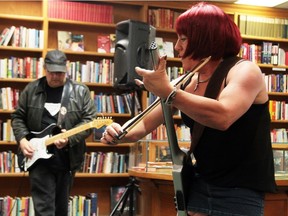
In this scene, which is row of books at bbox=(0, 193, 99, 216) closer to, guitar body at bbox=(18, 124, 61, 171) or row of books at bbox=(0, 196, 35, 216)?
row of books at bbox=(0, 196, 35, 216)

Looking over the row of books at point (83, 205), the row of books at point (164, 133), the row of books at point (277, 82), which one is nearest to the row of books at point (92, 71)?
the row of books at point (164, 133)

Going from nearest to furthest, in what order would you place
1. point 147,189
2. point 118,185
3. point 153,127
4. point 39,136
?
point 153,127
point 147,189
point 39,136
point 118,185

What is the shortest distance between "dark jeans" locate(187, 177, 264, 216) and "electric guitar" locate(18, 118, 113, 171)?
1881 millimetres

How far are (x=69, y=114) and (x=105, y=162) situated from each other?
1.45m

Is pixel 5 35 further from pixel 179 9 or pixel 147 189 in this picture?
pixel 147 189

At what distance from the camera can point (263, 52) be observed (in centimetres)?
498

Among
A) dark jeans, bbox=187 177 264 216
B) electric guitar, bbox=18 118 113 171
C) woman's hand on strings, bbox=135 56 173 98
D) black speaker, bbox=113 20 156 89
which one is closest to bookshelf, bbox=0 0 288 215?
black speaker, bbox=113 20 156 89

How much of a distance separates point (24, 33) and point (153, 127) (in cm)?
322

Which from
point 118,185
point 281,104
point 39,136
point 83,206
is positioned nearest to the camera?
point 39,136

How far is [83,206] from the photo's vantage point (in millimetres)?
4246

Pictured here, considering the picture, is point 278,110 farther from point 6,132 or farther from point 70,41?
point 6,132

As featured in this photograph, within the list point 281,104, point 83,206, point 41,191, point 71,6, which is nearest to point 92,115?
point 41,191

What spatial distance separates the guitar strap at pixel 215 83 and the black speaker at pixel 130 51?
2.34 metres

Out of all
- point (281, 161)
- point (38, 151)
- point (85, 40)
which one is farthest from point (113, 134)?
point (85, 40)
